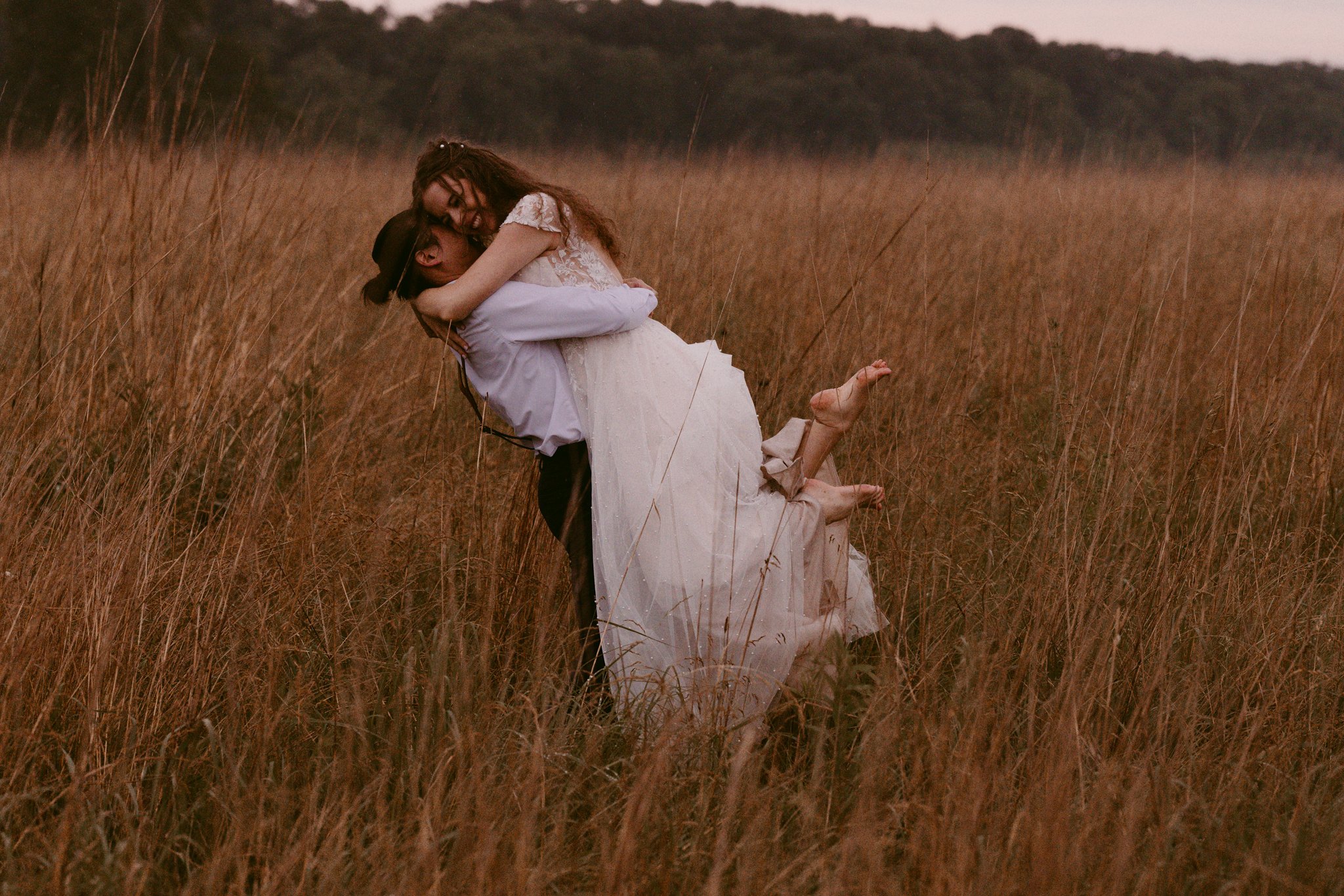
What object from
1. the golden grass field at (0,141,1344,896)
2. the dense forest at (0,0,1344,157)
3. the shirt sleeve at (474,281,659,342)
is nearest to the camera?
the golden grass field at (0,141,1344,896)

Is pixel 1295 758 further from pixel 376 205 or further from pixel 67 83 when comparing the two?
pixel 67 83

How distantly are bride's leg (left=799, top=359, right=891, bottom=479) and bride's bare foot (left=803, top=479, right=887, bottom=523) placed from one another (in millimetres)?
53

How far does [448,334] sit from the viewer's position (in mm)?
2191

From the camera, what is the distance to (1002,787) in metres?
1.65

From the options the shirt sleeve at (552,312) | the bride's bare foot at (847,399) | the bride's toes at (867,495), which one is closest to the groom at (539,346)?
the shirt sleeve at (552,312)

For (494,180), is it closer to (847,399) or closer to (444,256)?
(444,256)

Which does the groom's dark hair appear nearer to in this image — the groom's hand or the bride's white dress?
the groom's hand

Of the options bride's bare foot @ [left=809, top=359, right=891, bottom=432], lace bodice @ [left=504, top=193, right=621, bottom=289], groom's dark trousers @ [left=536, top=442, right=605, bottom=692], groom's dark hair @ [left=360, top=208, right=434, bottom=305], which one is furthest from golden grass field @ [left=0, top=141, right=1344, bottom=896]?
lace bodice @ [left=504, top=193, right=621, bottom=289]

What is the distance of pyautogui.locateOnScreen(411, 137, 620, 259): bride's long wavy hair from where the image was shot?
2258 millimetres

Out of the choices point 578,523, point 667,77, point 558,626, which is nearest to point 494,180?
point 578,523

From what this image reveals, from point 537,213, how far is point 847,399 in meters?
0.73

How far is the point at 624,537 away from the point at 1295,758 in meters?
1.28

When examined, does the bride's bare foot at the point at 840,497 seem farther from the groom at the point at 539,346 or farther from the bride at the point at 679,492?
the groom at the point at 539,346

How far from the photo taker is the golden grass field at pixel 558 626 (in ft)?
5.10
